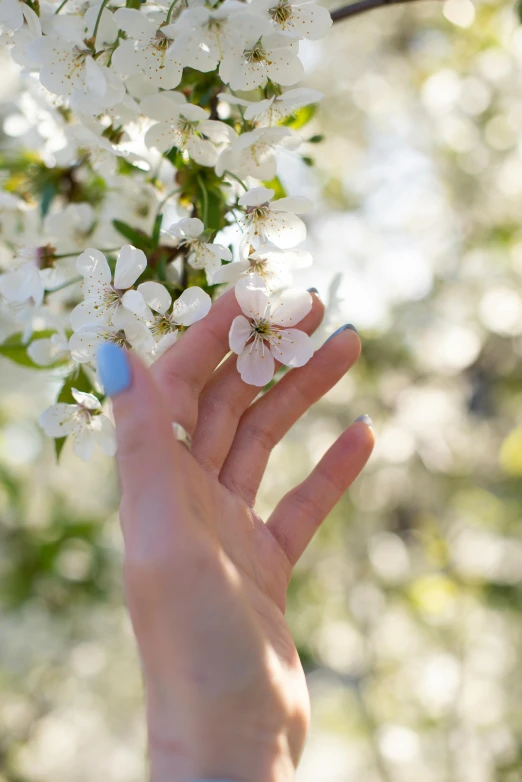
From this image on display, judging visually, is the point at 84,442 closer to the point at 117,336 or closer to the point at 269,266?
the point at 117,336

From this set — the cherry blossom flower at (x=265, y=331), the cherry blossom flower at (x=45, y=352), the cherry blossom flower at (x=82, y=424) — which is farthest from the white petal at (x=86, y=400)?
the cherry blossom flower at (x=265, y=331)

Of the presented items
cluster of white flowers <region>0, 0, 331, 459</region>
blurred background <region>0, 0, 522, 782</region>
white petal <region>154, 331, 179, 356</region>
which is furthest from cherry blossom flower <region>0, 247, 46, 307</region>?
blurred background <region>0, 0, 522, 782</region>

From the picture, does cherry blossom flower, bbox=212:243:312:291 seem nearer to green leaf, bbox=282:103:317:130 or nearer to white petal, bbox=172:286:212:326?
white petal, bbox=172:286:212:326

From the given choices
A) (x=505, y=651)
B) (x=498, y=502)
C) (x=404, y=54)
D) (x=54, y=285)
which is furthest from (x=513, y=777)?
(x=404, y=54)

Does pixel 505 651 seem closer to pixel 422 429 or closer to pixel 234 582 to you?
pixel 422 429

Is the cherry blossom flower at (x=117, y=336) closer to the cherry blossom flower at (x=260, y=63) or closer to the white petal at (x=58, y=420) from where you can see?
the white petal at (x=58, y=420)
